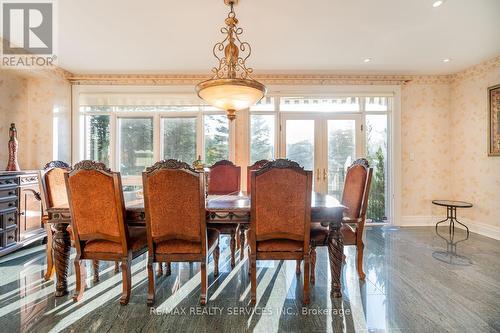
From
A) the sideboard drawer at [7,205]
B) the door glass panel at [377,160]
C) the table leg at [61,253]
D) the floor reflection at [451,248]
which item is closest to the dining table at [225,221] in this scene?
the table leg at [61,253]

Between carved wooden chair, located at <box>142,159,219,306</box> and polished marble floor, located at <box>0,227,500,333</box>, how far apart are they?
23 centimetres

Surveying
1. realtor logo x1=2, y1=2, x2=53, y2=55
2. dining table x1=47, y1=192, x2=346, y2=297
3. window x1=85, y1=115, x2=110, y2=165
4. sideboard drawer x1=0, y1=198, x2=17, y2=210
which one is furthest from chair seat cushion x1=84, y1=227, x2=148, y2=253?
window x1=85, y1=115, x2=110, y2=165

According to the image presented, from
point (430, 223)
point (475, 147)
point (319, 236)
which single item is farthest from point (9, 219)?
point (475, 147)

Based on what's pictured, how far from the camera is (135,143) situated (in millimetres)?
4637

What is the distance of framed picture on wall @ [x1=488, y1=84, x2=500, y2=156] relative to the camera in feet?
12.4

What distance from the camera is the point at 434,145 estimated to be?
4.58 meters

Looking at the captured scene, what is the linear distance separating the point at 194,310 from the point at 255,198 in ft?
3.14

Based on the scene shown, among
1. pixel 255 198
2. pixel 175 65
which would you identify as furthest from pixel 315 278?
pixel 175 65

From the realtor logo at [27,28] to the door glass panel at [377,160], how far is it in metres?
4.70

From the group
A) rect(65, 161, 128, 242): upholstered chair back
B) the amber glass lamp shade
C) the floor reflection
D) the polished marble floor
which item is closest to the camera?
the polished marble floor

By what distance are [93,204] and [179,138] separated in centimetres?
282

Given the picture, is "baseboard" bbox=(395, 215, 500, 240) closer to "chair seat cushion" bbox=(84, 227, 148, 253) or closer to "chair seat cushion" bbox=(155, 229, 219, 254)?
"chair seat cushion" bbox=(155, 229, 219, 254)

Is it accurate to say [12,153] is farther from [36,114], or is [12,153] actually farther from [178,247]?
[178,247]

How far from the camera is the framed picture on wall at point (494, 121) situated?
149 inches
